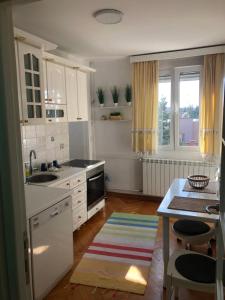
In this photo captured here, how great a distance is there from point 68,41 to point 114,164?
90.5 inches

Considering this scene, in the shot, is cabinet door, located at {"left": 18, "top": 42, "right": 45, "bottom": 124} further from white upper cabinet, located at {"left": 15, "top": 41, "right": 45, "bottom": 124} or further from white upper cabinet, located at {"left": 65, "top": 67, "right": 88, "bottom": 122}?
white upper cabinet, located at {"left": 65, "top": 67, "right": 88, "bottom": 122}

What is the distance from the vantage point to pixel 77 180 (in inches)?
126

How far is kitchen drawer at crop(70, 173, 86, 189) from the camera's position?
3.08 metres

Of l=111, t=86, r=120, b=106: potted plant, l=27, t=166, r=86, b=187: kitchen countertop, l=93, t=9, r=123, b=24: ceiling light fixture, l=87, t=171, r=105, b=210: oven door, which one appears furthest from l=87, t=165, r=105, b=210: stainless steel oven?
l=93, t=9, r=123, b=24: ceiling light fixture

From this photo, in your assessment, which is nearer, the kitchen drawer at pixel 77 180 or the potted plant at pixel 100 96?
the kitchen drawer at pixel 77 180

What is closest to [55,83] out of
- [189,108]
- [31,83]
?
[31,83]

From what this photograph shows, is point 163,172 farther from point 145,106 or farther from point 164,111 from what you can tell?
point 145,106

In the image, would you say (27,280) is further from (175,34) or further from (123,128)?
(123,128)

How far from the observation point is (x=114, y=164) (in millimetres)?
4719

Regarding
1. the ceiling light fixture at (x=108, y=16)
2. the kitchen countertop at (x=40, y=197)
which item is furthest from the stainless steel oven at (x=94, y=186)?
the ceiling light fixture at (x=108, y=16)

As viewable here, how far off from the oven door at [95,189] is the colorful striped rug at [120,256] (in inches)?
14.3

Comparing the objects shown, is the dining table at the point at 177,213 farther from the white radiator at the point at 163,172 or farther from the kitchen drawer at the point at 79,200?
the white radiator at the point at 163,172

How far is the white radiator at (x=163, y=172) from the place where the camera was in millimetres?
4016

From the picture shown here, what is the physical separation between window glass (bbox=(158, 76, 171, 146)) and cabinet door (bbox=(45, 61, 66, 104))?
176cm
